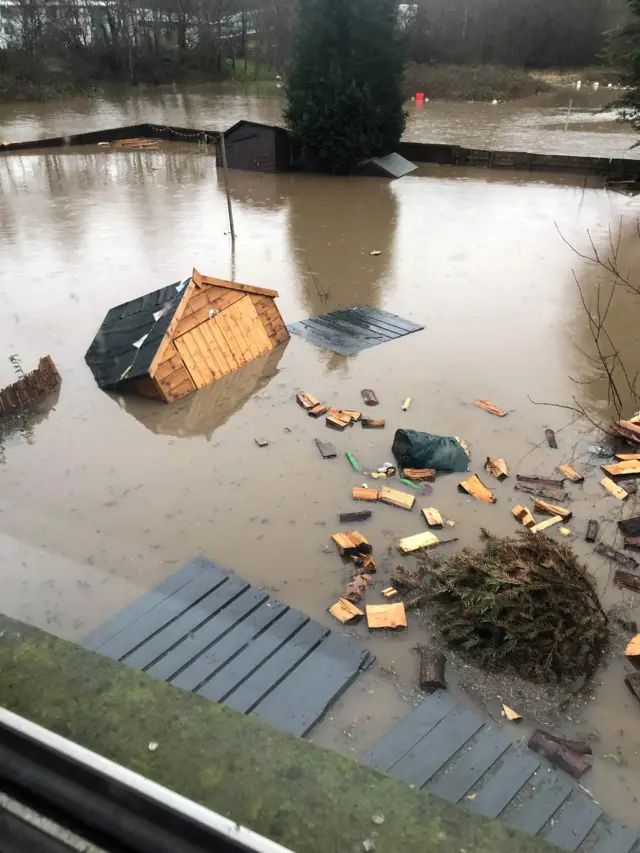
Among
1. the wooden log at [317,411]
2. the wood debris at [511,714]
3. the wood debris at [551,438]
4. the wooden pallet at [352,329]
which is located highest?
the wooden pallet at [352,329]

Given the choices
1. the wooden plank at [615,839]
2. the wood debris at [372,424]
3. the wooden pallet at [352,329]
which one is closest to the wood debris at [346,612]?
the wooden plank at [615,839]

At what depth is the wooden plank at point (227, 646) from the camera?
4.71m

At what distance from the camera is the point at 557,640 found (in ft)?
15.8

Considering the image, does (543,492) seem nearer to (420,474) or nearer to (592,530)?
(592,530)

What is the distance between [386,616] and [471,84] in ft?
150

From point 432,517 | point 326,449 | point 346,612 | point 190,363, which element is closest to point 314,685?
point 346,612

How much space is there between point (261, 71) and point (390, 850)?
59.4 meters

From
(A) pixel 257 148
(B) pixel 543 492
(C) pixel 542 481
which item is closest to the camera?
(B) pixel 543 492

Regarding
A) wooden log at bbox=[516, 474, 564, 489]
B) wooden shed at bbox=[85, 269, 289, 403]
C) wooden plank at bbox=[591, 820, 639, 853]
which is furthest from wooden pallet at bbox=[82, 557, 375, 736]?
wooden shed at bbox=[85, 269, 289, 403]

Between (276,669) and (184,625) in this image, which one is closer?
(276,669)

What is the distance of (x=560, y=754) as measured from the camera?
14.3ft

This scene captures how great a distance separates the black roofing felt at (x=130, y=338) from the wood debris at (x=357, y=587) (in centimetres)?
434

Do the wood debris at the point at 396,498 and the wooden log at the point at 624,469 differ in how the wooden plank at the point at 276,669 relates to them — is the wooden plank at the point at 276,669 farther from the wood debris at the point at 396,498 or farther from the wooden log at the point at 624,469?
the wooden log at the point at 624,469

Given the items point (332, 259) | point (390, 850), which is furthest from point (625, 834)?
point (332, 259)
